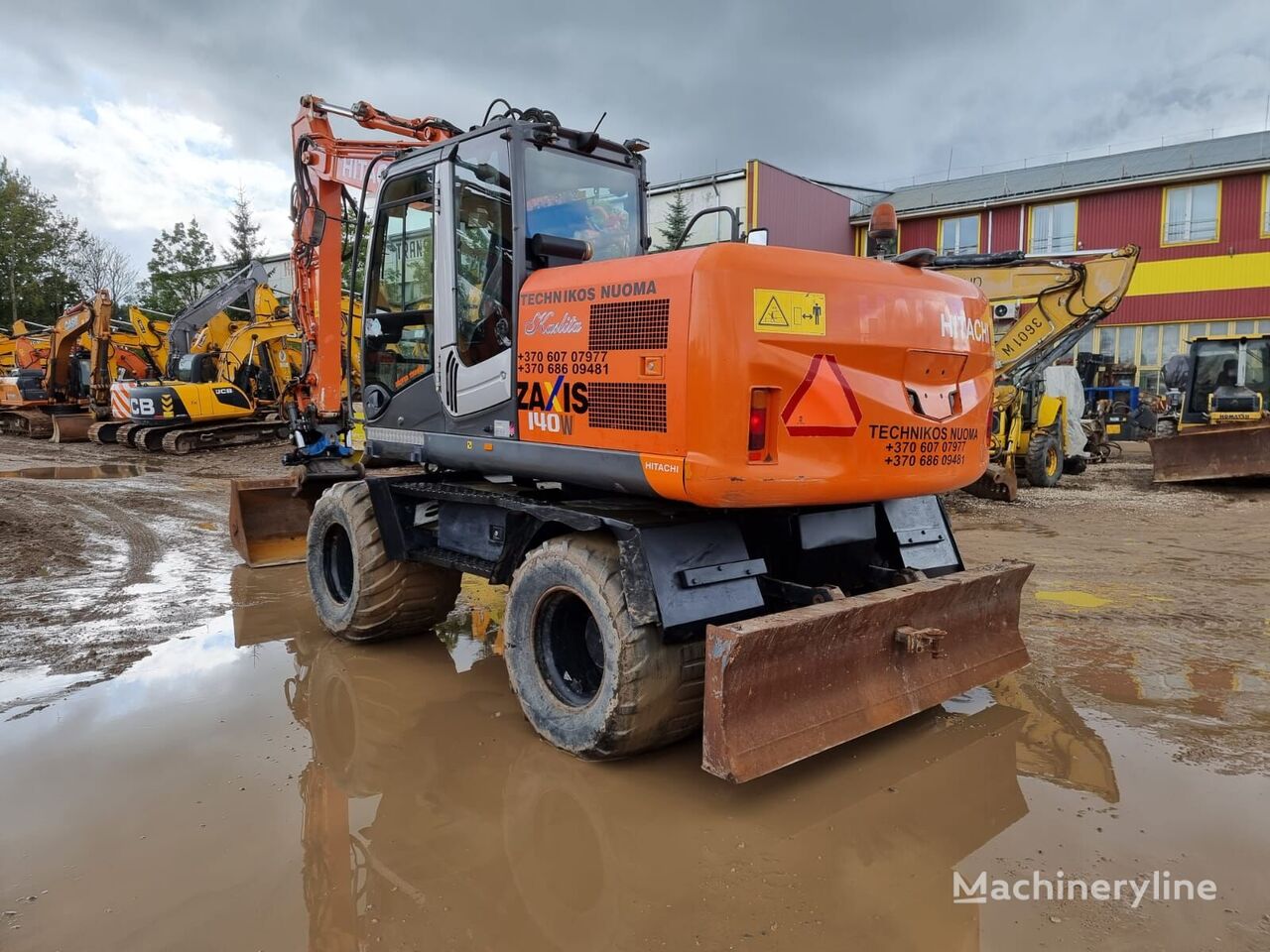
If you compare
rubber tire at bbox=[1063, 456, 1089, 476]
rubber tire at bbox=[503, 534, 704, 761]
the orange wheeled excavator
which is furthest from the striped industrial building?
rubber tire at bbox=[503, 534, 704, 761]

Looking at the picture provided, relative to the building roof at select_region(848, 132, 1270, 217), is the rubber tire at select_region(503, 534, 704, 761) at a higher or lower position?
lower

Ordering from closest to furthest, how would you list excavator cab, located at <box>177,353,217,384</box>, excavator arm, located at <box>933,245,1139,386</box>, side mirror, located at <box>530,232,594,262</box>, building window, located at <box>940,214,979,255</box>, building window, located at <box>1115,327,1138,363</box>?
side mirror, located at <box>530,232,594,262</box> < excavator arm, located at <box>933,245,1139,386</box> < excavator cab, located at <box>177,353,217,384</box> < building window, located at <box>1115,327,1138,363</box> < building window, located at <box>940,214,979,255</box>

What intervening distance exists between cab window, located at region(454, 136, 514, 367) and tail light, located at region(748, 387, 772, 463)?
1.48m

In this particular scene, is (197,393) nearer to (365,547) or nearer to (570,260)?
(365,547)

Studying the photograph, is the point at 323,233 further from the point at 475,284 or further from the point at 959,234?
the point at 959,234

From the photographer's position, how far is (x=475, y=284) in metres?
4.45

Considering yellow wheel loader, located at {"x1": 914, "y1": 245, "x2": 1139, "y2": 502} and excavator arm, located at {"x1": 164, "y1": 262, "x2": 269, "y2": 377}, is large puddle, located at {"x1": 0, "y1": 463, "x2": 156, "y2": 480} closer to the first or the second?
excavator arm, located at {"x1": 164, "y1": 262, "x2": 269, "y2": 377}

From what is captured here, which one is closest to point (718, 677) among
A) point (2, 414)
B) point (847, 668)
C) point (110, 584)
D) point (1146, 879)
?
point (847, 668)

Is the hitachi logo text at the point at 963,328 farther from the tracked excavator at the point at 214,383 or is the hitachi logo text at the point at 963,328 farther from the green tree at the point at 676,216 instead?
the green tree at the point at 676,216

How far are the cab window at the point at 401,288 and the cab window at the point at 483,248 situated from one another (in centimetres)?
33

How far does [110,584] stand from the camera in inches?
279

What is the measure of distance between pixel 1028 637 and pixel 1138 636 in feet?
2.35

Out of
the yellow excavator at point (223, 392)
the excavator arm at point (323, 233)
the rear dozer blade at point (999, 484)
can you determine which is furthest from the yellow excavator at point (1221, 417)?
the yellow excavator at point (223, 392)

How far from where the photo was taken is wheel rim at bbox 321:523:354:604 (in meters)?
5.84
